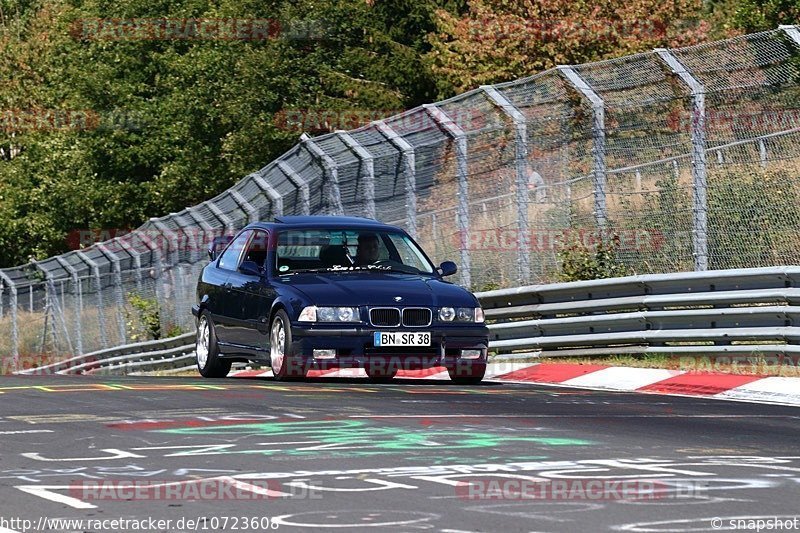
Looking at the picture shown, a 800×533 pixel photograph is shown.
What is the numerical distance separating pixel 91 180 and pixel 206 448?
51.9m

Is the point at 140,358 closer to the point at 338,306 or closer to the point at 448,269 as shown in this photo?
the point at 448,269

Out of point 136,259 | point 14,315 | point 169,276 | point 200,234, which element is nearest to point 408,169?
point 200,234

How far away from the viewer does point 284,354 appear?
1520cm

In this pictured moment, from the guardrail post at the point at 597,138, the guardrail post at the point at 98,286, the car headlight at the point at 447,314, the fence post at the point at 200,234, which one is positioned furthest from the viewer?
the guardrail post at the point at 98,286

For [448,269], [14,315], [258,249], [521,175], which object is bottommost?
[448,269]

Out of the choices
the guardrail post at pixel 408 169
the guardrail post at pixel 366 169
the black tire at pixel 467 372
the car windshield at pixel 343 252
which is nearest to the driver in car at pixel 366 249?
the car windshield at pixel 343 252

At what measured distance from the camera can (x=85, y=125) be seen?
59.5 metres

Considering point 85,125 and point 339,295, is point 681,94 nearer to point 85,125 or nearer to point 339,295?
point 339,295

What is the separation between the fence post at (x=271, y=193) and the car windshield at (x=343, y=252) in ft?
21.6

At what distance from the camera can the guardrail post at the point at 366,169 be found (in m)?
21.2

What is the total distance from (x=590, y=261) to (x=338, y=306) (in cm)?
461

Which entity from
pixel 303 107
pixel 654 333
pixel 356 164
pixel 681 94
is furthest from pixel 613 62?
pixel 303 107

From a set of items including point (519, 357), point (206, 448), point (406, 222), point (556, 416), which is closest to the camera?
point (206, 448)

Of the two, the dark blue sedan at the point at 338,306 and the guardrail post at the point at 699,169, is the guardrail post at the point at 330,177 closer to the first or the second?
the dark blue sedan at the point at 338,306
